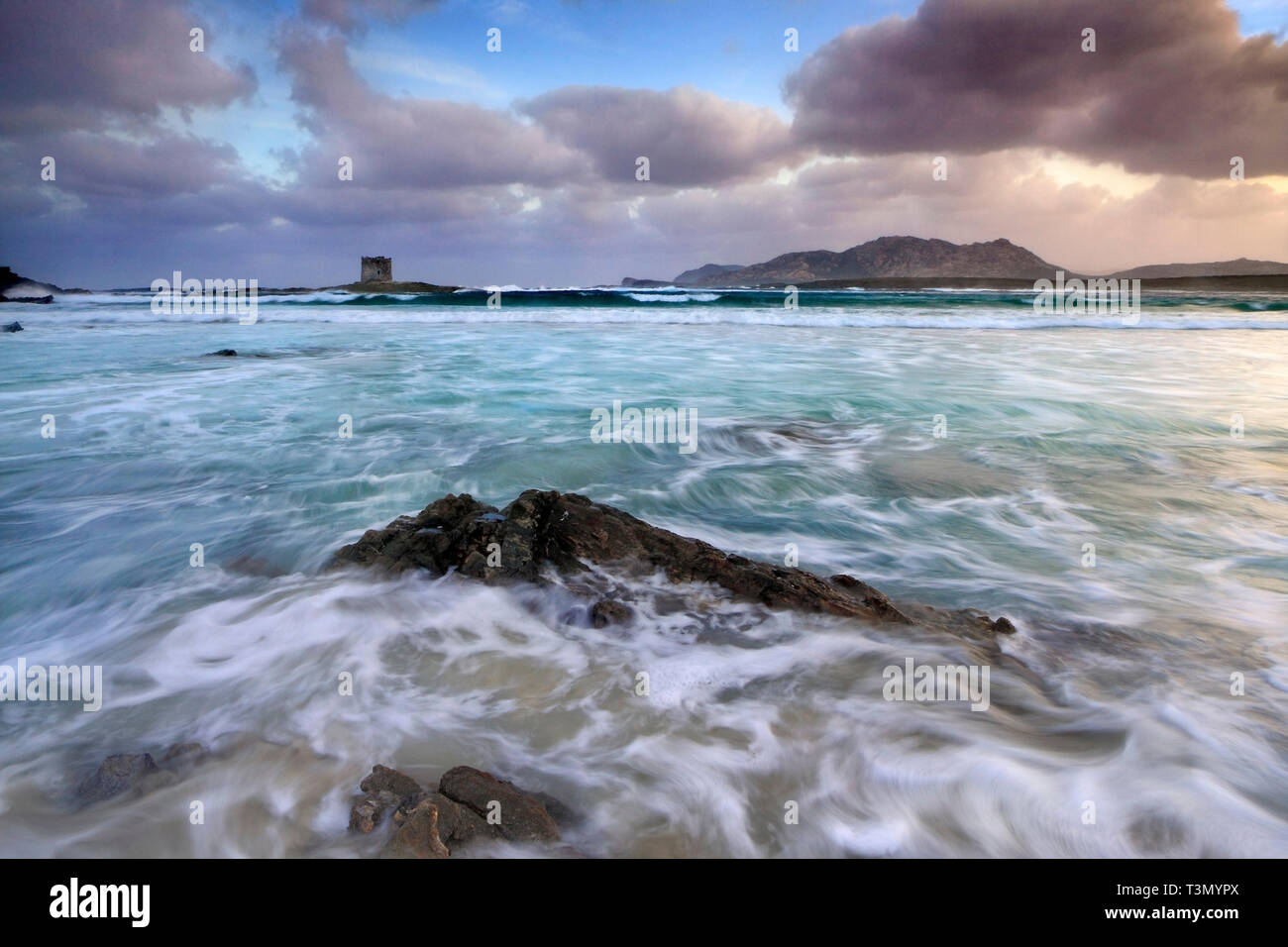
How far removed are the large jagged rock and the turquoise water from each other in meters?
0.17

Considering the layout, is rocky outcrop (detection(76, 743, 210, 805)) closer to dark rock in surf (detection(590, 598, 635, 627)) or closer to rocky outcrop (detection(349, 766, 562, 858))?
rocky outcrop (detection(349, 766, 562, 858))

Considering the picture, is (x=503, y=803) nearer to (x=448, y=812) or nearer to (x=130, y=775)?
(x=448, y=812)

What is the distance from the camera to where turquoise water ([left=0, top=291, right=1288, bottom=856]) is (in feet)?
8.63

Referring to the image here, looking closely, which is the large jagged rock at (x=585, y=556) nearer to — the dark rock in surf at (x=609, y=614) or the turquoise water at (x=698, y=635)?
the dark rock in surf at (x=609, y=614)

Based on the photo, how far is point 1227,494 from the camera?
21.2 ft

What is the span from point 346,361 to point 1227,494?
17.7 m

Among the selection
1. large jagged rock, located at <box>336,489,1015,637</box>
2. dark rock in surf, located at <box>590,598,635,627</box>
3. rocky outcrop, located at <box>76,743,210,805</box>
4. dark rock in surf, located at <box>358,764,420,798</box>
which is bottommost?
rocky outcrop, located at <box>76,743,210,805</box>

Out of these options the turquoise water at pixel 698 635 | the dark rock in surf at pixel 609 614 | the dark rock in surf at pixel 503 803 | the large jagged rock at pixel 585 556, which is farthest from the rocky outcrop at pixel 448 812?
the large jagged rock at pixel 585 556

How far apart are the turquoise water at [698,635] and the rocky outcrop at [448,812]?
150mm

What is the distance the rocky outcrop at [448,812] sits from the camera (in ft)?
7.41

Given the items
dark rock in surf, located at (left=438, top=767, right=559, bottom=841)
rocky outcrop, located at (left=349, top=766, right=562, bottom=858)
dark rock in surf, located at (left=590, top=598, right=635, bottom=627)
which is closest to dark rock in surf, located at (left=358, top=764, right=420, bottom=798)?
rocky outcrop, located at (left=349, top=766, right=562, bottom=858)

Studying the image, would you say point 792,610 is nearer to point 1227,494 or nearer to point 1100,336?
point 1227,494

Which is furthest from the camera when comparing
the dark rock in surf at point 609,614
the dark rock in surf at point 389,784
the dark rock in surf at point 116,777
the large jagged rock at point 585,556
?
the large jagged rock at point 585,556
